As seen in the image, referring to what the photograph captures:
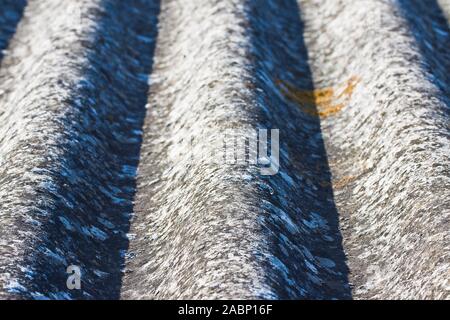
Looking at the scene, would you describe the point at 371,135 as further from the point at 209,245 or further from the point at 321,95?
the point at 209,245

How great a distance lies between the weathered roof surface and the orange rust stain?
2 centimetres

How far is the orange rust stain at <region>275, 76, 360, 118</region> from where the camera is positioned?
862 cm

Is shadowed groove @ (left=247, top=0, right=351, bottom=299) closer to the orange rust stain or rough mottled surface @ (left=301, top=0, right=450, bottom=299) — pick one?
the orange rust stain

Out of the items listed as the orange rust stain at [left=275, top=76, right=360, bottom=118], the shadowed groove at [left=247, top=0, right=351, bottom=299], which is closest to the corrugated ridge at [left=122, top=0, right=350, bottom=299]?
the shadowed groove at [left=247, top=0, right=351, bottom=299]

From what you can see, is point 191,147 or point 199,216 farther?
point 191,147

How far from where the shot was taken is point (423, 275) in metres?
5.61

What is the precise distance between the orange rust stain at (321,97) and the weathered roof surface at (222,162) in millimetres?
20

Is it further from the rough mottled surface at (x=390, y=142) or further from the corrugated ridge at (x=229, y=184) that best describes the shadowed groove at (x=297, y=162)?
the rough mottled surface at (x=390, y=142)

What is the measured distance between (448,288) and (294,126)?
3191 mm

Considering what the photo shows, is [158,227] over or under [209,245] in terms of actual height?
under

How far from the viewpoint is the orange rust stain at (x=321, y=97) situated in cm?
862
